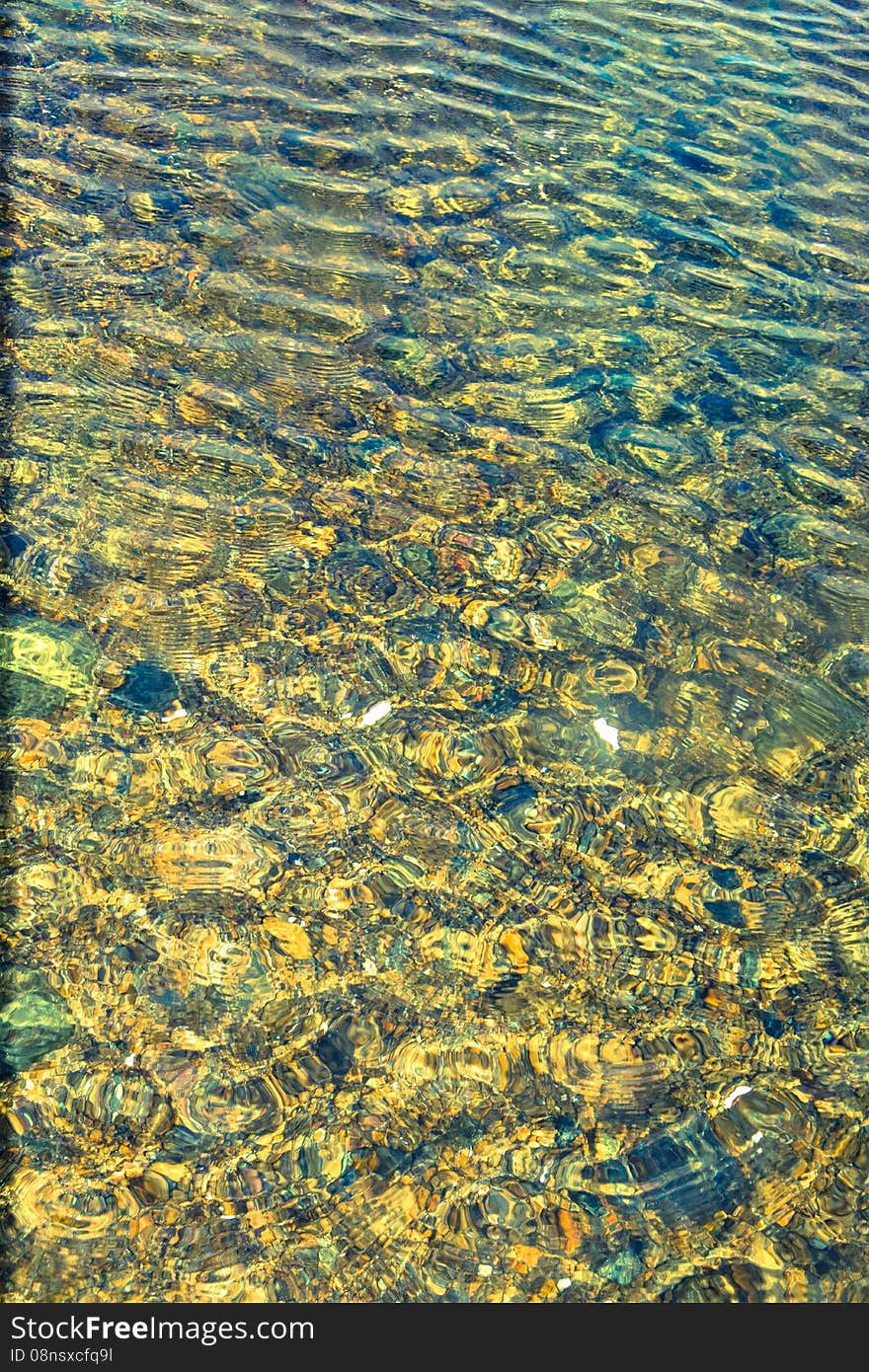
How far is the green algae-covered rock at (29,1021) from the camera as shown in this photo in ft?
8.93

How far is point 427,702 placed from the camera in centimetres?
365

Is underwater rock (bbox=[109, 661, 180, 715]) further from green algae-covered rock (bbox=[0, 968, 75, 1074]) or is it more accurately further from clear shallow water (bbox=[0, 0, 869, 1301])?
green algae-covered rock (bbox=[0, 968, 75, 1074])

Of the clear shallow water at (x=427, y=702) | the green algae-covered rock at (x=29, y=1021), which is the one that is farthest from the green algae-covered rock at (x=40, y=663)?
the green algae-covered rock at (x=29, y=1021)

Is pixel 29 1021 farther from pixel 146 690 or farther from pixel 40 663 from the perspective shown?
pixel 40 663

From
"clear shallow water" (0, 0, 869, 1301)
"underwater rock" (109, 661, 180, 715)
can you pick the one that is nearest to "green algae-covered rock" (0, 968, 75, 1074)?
"clear shallow water" (0, 0, 869, 1301)

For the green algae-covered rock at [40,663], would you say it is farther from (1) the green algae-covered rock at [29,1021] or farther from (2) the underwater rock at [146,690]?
(1) the green algae-covered rock at [29,1021]

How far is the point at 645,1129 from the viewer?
2.74 meters

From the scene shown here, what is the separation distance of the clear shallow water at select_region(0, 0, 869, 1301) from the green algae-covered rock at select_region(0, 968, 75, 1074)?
1 centimetres

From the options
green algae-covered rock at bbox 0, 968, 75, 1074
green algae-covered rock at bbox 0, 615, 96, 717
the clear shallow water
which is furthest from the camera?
green algae-covered rock at bbox 0, 615, 96, 717

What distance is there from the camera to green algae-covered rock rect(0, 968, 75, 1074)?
8.93 ft

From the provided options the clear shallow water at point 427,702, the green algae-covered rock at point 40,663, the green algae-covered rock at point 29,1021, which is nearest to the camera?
the clear shallow water at point 427,702

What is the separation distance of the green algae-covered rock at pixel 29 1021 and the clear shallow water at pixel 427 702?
0.04ft

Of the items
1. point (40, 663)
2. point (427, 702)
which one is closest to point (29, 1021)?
point (40, 663)
